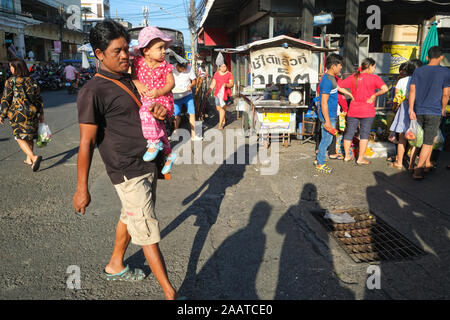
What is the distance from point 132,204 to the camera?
2541mm

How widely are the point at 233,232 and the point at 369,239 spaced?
4.91ft

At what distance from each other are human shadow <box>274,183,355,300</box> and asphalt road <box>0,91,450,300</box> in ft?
0.03

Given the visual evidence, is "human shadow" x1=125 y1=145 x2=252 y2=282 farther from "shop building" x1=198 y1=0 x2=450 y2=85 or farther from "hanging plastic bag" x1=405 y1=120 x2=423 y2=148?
"shop building" x1=198 y1=0 x2=450 y2=85

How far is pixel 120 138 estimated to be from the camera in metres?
2.51

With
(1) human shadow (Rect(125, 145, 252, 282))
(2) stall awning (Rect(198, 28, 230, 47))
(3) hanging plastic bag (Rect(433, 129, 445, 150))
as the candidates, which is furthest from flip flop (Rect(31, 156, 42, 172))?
(2) stall awning (Rect(198, 28, 230, 47))

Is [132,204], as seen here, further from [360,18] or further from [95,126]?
[360,18]

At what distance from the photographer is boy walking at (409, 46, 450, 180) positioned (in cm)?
531

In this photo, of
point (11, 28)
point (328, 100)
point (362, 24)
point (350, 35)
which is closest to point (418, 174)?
point (328, 100)

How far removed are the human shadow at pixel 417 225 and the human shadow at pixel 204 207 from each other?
1.67 m

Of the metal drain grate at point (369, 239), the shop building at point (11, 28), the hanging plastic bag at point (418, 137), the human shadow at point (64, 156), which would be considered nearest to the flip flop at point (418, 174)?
the hanging plastic bag at point (418, 137)

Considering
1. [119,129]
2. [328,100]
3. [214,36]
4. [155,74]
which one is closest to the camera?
[119,129]

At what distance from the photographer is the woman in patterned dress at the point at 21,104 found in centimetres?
598

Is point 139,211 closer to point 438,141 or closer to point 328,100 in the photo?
point 328,100
